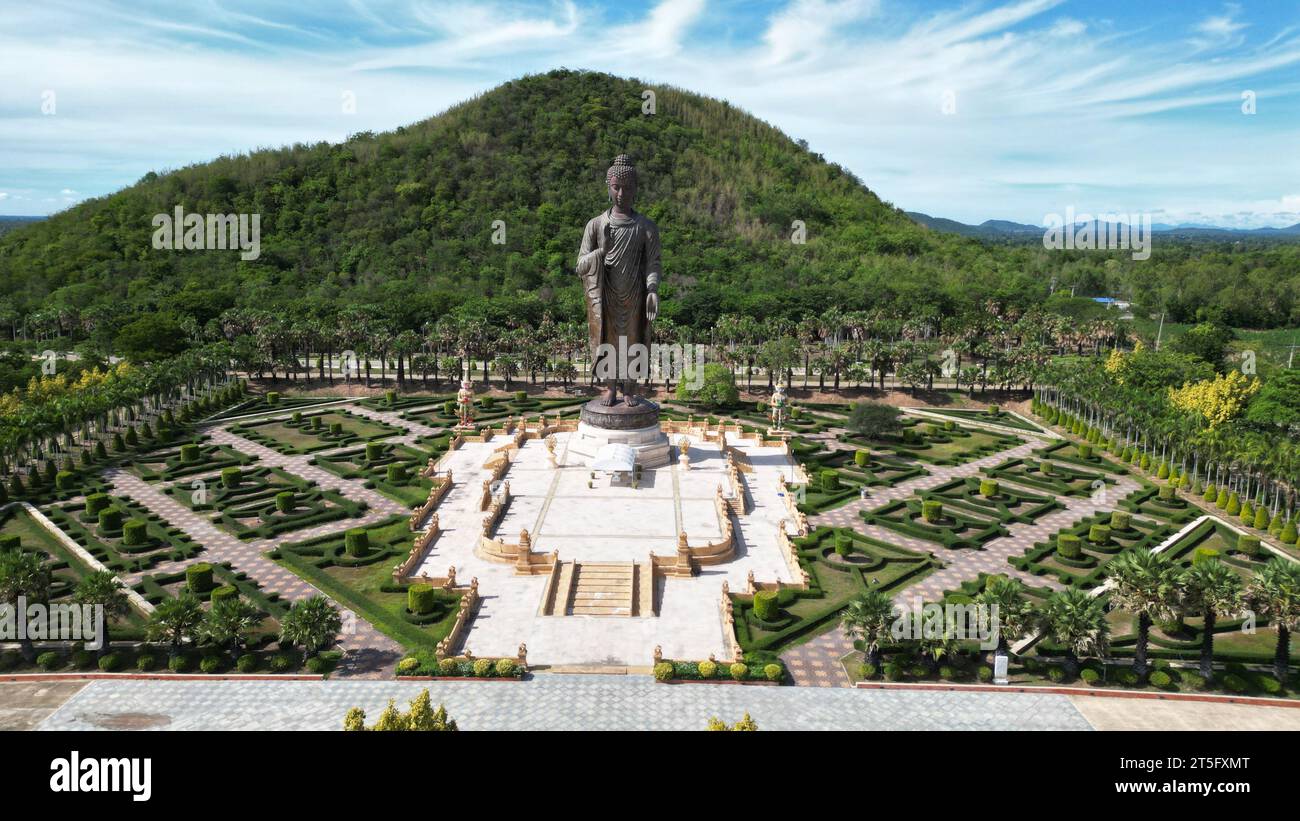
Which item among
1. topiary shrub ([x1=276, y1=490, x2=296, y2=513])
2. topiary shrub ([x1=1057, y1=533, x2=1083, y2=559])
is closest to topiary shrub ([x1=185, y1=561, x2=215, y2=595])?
topiary shrub ([x1=276, y1=490, x2=296, y2=513])

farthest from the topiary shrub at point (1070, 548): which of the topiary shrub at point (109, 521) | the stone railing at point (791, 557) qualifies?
the topiary shrub at point (109, 521)

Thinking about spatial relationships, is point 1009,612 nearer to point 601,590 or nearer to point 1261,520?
point 601,590

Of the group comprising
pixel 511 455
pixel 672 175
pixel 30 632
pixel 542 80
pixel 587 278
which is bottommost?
pixel 30 632

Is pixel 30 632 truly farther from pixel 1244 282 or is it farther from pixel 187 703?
pixel 1244 282

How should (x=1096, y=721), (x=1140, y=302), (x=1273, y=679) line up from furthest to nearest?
1. (x=1140, y=302)
2. (x=1273, y=679)
3. (x=1096, y=721)

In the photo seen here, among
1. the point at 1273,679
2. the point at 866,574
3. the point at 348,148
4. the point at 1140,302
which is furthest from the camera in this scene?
the point at 348,148

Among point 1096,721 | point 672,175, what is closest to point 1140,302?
point 672,175
